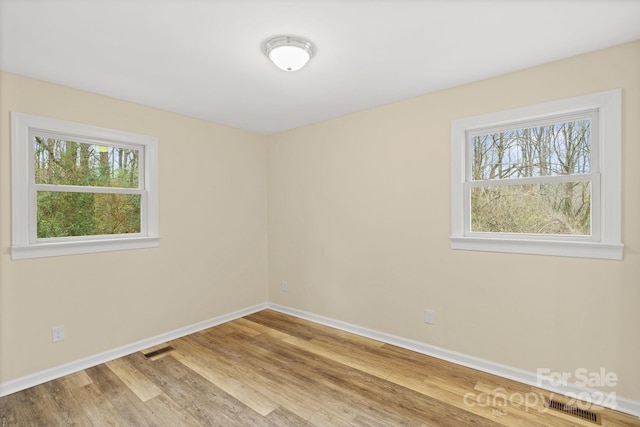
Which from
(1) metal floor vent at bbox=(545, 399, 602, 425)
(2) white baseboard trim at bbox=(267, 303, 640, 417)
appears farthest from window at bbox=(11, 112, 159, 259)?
(1) metal floor vent at bbox=(545, 399, 602, 425)

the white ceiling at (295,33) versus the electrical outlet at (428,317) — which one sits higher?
the white ceiling at (295,33)

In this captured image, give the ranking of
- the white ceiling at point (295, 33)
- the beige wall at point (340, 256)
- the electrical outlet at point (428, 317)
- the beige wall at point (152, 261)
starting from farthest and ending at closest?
the electrical outlet at point (428, 317) < the beige wall at point (152, 261) < the beige wall at point (340, 256) < the white ceiling at point (295, 33)

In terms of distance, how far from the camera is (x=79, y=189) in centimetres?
279

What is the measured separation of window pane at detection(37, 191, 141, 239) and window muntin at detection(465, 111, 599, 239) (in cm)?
330

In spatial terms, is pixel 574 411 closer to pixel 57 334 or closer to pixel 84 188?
pixel 57 334

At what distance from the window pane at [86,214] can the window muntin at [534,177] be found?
3304 mm

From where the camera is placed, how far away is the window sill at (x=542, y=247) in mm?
2121

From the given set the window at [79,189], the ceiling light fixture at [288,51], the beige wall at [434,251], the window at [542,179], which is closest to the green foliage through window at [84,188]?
the window at [79,189]

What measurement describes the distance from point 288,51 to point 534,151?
6.87 ft

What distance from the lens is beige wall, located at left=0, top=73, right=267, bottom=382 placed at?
2424mm

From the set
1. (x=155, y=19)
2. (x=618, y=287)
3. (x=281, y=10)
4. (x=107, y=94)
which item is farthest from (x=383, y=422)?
(x=107, y=94)

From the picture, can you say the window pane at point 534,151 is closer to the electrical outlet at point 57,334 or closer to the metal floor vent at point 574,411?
the metal floor vent at point 574,411

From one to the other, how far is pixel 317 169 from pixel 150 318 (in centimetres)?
246

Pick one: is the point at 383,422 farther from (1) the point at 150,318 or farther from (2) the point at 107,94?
(2) the point at 107,94
